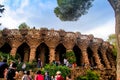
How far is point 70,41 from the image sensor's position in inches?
1415

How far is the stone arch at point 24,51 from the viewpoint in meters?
36.3

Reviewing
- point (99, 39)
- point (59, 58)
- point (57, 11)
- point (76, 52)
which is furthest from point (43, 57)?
point (57, 11)

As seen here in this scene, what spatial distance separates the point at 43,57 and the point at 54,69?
35.9 feet

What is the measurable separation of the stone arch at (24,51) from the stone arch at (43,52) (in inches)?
53.9

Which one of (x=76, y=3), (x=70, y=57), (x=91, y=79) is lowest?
(x=91, y=79)

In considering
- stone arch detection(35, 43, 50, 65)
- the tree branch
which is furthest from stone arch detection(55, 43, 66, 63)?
the tree branch

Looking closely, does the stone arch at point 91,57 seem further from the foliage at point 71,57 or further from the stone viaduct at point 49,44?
the foliage at point 71,57

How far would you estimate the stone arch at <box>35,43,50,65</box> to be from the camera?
36763 millimetres

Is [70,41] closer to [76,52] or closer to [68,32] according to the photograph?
[68,32]

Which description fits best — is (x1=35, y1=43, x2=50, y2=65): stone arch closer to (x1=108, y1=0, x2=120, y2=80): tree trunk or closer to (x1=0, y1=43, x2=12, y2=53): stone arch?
(x1=0, y1=43, x2=12, y2=53): stone arch

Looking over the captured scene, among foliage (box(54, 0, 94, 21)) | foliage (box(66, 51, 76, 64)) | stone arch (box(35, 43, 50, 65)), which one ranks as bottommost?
foliage (box(66, 51, 76, 64))

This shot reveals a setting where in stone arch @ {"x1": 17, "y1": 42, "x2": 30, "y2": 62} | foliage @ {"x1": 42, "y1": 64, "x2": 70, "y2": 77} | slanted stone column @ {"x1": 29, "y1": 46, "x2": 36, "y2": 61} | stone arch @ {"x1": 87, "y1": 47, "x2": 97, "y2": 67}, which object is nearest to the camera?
foliage @ {"x1": 42, "y1": 64, "x2": 70, "y2": 77}

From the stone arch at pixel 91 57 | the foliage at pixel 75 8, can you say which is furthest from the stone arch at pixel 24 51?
the foliage at pixel 75 8

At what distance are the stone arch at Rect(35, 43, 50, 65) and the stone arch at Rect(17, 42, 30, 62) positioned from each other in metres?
1.37
